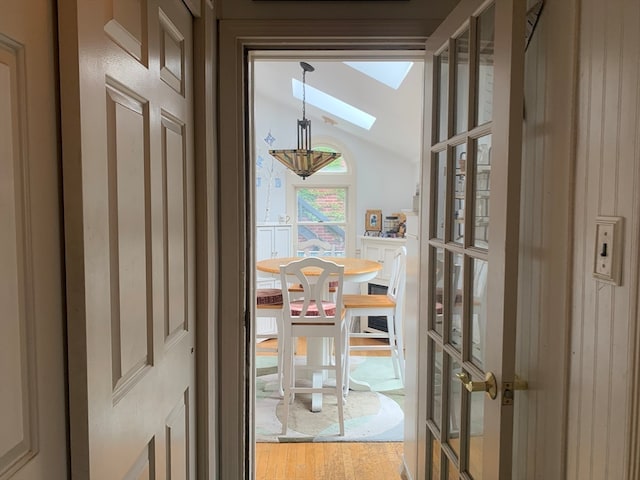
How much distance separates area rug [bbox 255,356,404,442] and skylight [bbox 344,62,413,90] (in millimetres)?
2354

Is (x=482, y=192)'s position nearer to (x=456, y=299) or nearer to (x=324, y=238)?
(x=456, y=299)

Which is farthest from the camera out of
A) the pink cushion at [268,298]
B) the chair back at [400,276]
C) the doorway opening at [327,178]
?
the doorway opening at [327,178]

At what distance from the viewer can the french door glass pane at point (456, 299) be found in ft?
4.45

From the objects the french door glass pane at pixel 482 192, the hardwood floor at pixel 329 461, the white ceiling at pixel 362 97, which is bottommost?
the hardwood floor at pixel 329 461

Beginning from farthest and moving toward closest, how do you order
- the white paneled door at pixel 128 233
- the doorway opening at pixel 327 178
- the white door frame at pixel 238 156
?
Result: the doorway opening at pixel 327 178
the white door frame at pixel 238 156
the white paneled door at pixel 128 233

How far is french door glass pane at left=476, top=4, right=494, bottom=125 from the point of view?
1.19 meters

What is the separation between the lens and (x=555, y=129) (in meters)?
0.99

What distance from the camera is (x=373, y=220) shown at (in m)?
5.66

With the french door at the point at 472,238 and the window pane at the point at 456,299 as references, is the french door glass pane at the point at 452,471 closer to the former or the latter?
the french door at the point at 472,238

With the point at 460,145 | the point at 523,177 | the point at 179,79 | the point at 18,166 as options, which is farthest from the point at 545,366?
the point at 179,79

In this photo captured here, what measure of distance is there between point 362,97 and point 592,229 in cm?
335

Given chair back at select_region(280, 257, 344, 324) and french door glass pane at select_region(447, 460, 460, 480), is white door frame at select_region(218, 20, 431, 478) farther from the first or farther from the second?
chair back at select_region(280, 257, 344, 324)

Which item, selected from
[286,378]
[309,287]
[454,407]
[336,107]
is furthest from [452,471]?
[336,107]

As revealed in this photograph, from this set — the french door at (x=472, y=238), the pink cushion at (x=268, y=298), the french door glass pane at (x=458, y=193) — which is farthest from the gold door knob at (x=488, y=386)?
the pink cushion at (x=268, y=298)
